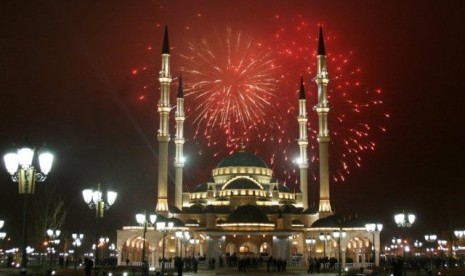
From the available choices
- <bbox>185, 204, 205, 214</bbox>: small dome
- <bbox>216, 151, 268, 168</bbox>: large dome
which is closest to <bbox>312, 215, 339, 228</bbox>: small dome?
<bbox>185, 204, 205, 214</bbox>: small dome

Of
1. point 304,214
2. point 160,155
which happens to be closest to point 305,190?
point 304,214

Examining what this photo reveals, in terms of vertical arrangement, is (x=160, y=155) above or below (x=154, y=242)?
above

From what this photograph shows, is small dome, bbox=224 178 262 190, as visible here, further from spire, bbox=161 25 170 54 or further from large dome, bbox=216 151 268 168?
spire, bbox=161 25 170 54

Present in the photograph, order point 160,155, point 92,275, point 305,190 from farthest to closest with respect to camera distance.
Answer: point 305,190, point 160,155, point 92,275

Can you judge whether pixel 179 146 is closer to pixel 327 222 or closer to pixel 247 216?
pixel 247 216

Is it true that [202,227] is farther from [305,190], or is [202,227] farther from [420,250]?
[420,250]
